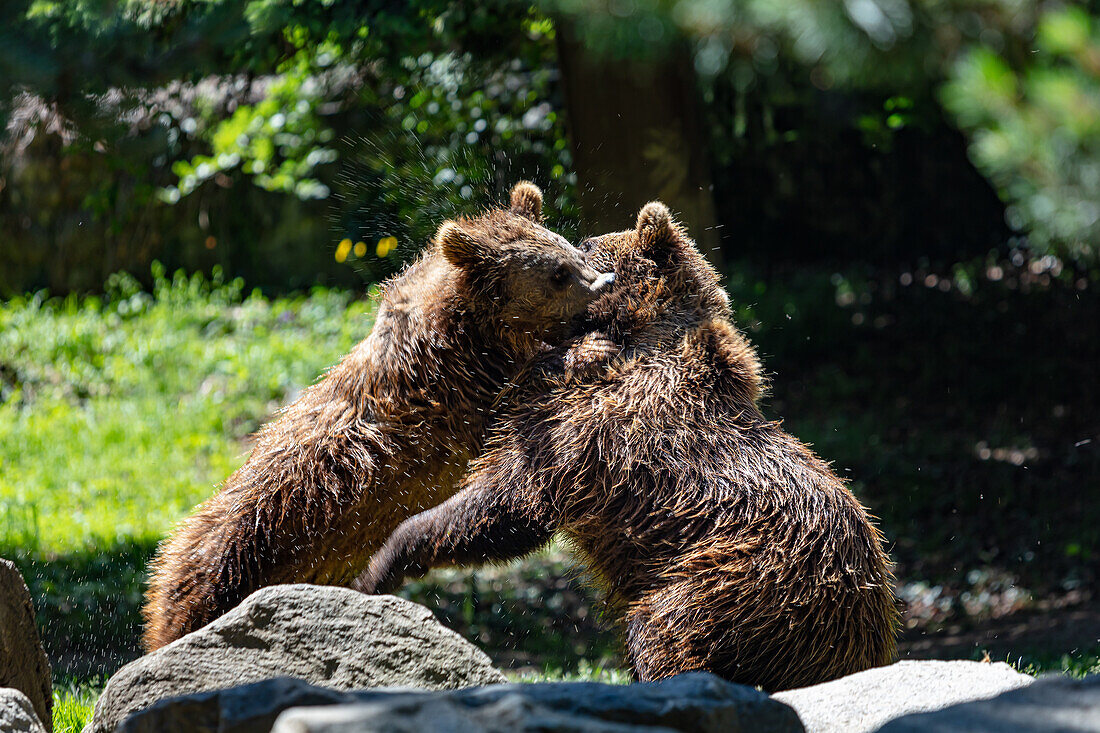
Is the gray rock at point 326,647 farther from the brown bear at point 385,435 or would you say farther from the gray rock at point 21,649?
the gray rock at point 21,649

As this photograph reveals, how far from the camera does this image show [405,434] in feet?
11.7

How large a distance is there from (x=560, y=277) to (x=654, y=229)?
419mm

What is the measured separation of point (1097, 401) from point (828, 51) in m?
8.32

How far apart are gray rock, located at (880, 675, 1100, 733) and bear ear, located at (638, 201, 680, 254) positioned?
201 centimetres

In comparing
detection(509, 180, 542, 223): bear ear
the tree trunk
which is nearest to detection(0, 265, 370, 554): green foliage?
the tree trunk

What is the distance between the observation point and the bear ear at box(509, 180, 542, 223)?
385 cm

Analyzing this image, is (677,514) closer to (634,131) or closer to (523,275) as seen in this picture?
(523,275)

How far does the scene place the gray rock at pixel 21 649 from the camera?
321cm

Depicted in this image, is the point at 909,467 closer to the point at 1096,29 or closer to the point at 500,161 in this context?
the point at 500,161

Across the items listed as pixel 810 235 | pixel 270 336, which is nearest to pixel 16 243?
pixel 270 336

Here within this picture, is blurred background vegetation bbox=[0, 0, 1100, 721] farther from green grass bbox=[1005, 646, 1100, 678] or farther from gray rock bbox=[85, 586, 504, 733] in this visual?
gray rock bbox=[85, 586, 504, 733]

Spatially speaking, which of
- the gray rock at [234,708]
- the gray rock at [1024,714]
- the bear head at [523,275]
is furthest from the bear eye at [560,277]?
the gray rock at [1024,714]

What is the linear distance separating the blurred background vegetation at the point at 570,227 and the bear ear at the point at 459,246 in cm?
85

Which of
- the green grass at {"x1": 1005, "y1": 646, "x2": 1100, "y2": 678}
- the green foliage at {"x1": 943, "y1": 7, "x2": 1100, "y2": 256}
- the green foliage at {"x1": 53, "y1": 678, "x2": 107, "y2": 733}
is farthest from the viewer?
the green grass at {"x1": 1005, "y1": 646, "x2": 1100, "y2": 678}
